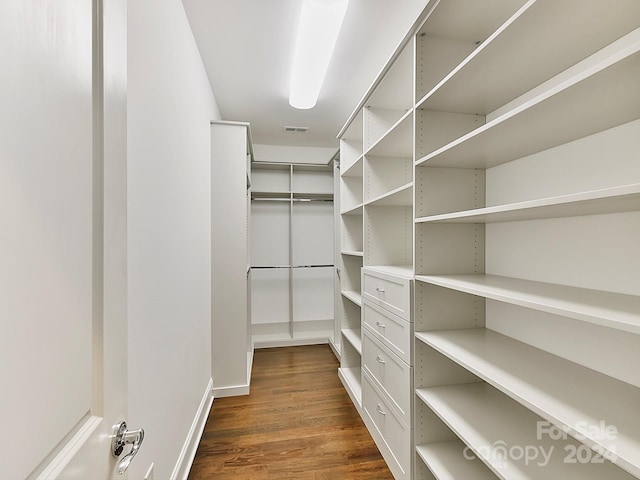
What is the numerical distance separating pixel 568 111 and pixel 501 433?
114 cm

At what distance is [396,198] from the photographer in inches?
74.9

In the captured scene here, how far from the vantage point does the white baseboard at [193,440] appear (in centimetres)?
161

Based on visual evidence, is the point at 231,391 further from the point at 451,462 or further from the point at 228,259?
the point at 451,462

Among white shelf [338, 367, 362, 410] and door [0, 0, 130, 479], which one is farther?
white shelf [338, 367, 362, 410]

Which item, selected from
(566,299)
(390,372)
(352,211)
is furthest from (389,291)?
(352,211)

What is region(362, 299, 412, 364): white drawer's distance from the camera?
1533mm

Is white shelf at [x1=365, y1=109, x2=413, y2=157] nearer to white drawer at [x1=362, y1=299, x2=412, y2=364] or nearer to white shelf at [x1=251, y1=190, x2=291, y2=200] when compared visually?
white drawer at [x1=362, y1=299, x2=412, y2=364]

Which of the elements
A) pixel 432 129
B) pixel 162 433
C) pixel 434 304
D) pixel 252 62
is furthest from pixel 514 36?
pixel 162 433

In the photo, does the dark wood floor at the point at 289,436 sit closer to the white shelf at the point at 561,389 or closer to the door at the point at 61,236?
the white shelf at the point at 561,389

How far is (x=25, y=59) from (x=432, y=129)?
1473mm

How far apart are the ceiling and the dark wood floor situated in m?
2.67

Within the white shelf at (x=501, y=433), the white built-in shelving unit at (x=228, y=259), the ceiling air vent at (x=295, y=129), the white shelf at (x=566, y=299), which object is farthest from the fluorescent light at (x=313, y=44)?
the white shelf at (x=501, y=433)

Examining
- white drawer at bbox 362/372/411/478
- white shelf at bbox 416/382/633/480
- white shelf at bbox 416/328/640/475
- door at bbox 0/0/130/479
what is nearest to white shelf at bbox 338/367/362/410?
white drawer at bbox 362/372/411/478

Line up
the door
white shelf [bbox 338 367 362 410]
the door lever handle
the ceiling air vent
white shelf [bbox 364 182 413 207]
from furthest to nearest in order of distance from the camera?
the ceiling air vent < white shelf [bbox 338 367 362 410] < white shelf [bbox 364 182 413 207] < the door lever handle < the door
